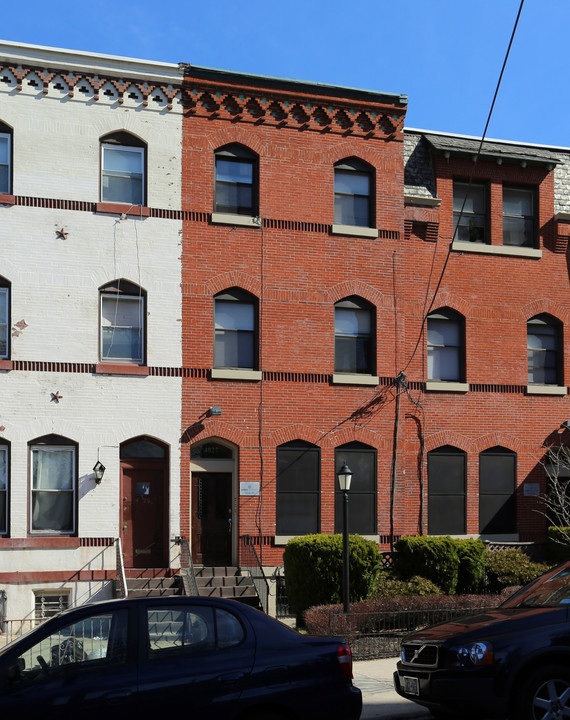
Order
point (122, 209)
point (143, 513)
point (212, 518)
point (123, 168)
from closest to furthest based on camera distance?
point (143, 513) → point (122, 209) → point (123, 168) → point (212, 518)

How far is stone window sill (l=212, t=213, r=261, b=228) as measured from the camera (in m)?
20.1

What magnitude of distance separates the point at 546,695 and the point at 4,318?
13701mm

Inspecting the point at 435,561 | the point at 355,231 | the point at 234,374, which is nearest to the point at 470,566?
the point at 435,561

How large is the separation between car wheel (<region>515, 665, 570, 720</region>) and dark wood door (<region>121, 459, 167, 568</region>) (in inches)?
465

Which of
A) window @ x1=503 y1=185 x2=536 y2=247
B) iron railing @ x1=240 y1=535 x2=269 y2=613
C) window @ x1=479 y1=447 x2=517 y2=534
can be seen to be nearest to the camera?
iron railing @ x1=240 y1=535 x2=269 y2=613

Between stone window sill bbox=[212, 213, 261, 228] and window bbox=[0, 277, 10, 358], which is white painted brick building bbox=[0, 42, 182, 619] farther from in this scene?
stone window sill bbox=[212, 213, 261, 228]

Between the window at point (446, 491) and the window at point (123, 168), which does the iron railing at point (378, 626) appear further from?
the window at point (123, 168)

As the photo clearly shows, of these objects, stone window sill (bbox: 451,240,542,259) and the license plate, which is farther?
stone window sill (bbox: 451,240,542,259)

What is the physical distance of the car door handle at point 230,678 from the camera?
780cm

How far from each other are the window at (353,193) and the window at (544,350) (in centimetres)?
497

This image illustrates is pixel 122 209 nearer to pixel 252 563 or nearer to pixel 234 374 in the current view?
pixel 234 374

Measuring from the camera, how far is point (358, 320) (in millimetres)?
21156

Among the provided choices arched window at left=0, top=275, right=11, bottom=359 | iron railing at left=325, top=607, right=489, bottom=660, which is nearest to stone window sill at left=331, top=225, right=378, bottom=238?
arched window at left=0, top=275, right=11, bottom=359

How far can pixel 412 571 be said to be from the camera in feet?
61.8
